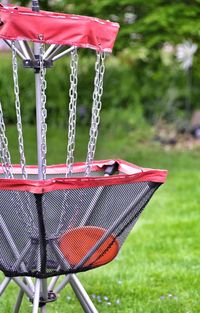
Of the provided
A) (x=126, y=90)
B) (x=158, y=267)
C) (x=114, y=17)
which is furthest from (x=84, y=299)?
(x=126, y=90)

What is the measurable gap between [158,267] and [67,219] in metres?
2.23

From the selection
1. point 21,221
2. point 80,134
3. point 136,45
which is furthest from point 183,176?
point 21,221

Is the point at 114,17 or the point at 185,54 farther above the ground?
the point at 114,17

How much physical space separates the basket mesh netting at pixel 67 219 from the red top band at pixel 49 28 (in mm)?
525

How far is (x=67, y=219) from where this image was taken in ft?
9.46

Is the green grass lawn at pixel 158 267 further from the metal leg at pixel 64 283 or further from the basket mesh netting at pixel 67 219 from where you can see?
the basket mesh netting at pixel 67 219

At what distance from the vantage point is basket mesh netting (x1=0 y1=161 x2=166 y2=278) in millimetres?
2799

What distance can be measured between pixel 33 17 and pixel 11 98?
28.2 ft

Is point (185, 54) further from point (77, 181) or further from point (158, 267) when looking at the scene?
point (77, 181)

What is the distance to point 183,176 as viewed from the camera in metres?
8.38

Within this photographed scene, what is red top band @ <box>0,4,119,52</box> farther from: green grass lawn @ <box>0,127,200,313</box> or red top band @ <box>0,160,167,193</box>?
green grass lawn @ <box>0,127,200,313</box>

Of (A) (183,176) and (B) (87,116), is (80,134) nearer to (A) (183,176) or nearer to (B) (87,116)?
(B) (87,116)

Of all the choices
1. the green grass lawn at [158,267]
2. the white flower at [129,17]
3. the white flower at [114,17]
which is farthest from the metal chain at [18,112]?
the white flower at [129,17]

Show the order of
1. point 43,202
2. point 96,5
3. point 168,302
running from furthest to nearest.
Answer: point 96,5, point 168,302, point 43,202
